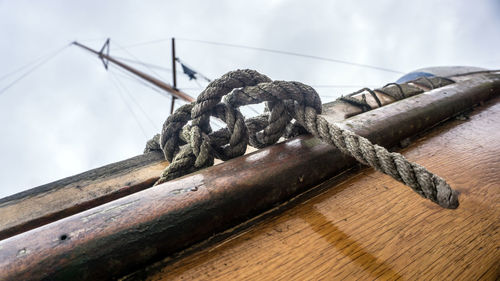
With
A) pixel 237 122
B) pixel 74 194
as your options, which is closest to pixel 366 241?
pixel 237 122

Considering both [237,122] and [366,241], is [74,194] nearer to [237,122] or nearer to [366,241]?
[237,122]

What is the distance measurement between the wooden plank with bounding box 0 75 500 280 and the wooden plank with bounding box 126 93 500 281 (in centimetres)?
6

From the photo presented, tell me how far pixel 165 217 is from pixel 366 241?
547 millimetres

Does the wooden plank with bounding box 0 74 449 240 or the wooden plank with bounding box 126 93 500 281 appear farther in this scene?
the wooden plank with bounding box 0 74 449 240

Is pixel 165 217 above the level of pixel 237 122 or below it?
below

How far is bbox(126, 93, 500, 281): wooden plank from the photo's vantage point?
0.61 m

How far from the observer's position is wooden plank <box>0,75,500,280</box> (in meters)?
0.56

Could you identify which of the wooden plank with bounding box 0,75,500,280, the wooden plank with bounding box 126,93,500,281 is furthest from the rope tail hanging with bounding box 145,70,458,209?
the wooden plank with bounding box 126,93,500,281

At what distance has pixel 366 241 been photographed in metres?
0.68

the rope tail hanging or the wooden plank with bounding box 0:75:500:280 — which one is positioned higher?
the rope tail hanging

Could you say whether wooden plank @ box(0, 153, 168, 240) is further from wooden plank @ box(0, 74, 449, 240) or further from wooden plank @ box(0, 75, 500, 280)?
wooden plank @ box(0, 75, 500, 280)

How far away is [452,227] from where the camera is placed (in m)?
0.70

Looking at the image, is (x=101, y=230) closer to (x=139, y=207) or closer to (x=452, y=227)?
(x=139, y=207)

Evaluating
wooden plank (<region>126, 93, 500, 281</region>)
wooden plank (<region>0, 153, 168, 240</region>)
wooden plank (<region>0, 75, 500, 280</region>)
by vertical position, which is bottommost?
wooden plank (<region>126, 93, 500, 281</region>)
